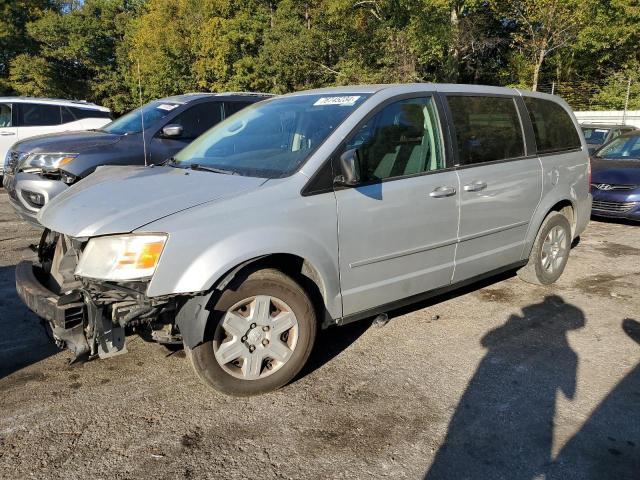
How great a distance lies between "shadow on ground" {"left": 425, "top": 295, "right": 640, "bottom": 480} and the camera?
8.64ft

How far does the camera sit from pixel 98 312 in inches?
113

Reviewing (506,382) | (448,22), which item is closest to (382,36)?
(448,22)

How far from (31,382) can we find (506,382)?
2.98m

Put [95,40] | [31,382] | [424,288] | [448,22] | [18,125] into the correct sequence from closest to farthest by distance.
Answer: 1. [31,382]
2. [424,288]
3. [18,125]
4. [448,22]
5. [95,40]

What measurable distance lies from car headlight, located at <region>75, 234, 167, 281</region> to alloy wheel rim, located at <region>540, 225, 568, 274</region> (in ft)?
12.3

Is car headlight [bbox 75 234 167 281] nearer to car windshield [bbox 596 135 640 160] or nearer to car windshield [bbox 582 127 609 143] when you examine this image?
car windshield [bbox 596 135 640 160]

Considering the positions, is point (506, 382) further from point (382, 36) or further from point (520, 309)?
point (382, 36)

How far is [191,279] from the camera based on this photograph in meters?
2.85

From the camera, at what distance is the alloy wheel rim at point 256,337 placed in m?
3.09

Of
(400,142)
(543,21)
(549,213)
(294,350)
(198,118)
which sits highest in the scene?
(543,21)

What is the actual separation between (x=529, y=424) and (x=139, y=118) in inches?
257

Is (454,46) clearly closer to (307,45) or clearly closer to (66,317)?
(307,45)

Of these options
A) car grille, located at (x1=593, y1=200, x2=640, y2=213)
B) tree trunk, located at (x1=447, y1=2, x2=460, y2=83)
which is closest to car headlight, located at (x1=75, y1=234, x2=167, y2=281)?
car grille, located at (x1=593, y1=200, x2=640, y2=213)

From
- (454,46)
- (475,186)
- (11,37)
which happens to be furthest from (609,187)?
(11,37)
